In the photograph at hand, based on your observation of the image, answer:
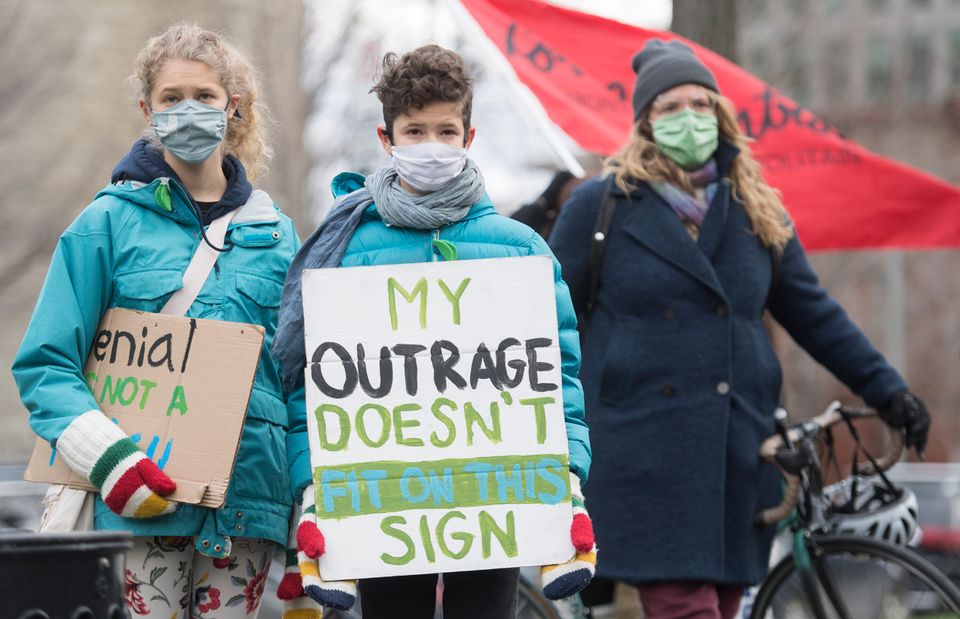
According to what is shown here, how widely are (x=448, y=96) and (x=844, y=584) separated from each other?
112 inches

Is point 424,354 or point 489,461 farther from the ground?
point 424,354

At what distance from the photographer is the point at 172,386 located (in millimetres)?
4082

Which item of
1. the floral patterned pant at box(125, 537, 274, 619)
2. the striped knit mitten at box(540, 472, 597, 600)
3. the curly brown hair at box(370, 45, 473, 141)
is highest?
the curly brown hair at box(370, 45, 473, 141)

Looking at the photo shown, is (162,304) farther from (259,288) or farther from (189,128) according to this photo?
(189,128)

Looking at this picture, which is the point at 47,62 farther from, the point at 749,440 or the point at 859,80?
the point at 859,80

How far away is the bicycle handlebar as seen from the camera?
18.9ft

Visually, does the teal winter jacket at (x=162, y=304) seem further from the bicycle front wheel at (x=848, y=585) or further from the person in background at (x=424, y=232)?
the bicycle front wheel at (x=848, y=585)

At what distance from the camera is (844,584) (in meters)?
5.93

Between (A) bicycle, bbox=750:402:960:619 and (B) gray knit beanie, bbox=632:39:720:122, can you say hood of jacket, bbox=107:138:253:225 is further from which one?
(A) bicycle, bbox=750:402:960:619

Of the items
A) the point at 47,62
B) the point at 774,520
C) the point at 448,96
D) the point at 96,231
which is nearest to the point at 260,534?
the point at 96,231

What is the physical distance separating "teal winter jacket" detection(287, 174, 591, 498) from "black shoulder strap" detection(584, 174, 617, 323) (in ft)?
4.99

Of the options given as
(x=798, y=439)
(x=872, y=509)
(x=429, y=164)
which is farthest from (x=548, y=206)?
(x=429, y=164)

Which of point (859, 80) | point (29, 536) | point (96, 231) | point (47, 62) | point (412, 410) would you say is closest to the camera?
point (29, 536)

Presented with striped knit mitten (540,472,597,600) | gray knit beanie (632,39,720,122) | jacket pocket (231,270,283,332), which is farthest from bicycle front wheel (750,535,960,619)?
jacket pocket (231,270,283,332)
